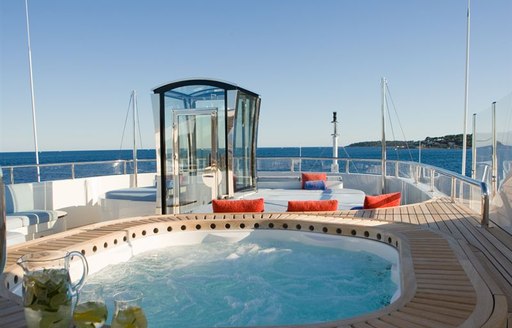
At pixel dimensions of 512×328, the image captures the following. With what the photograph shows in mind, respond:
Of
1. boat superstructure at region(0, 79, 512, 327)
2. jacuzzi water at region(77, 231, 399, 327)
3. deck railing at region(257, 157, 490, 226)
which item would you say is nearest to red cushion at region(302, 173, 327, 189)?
boat superstructure at region(0, 79, 512, 327)

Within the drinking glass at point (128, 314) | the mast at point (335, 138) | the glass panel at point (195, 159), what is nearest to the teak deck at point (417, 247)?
the drinking glass at point (128, 314)

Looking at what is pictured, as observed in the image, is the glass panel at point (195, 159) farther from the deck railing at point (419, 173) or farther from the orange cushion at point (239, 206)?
→ the deck railing at point (419, 173)

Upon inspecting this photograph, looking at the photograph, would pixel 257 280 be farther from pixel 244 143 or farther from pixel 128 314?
pixel 244 143

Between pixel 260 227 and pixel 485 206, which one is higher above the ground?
pixel 485 206

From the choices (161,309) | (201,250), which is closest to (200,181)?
(201,250)

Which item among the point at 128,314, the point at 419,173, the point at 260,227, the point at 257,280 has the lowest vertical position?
the point at 257,280

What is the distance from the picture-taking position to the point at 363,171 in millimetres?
10102

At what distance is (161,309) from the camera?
3176mm

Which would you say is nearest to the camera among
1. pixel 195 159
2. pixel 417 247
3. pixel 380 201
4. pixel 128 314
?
pixel 128 314

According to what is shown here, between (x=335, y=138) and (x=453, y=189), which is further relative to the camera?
(x=335, y=138)

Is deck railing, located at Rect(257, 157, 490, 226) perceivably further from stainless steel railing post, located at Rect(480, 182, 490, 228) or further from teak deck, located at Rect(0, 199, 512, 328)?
teak deck, located at Rect(0, 199, 512, 328)

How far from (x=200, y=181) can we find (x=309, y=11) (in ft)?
23.7

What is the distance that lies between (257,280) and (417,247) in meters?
1.52

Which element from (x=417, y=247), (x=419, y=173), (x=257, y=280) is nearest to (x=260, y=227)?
(x=257, y=280)
